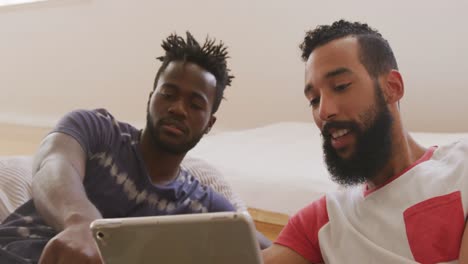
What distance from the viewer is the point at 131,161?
1067 mm

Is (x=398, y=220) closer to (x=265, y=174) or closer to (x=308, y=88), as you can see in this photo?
(x=308, y=88)

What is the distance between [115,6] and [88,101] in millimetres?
723

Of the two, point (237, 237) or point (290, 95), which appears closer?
point (237, 237)

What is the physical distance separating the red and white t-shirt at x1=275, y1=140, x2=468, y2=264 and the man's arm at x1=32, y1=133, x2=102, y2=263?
427mm

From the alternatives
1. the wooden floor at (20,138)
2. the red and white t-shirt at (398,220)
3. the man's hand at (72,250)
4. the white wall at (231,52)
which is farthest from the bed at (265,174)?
the wooden floor at (20,138)

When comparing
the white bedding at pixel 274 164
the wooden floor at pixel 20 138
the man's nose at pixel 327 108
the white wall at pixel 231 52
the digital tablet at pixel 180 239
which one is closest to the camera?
the digital tablet at pixel 180 239

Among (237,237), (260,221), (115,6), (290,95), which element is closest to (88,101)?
(115,6)

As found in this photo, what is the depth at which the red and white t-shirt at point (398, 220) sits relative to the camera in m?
0.78

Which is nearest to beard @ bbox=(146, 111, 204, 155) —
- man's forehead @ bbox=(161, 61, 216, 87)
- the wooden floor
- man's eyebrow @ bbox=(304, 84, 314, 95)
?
man's forehead @ bbox=(161, 61, 216, 87)

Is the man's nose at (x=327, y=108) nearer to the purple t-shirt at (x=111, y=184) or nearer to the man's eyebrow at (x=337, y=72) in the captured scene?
the man's eyebrow at (x=337, y=72)

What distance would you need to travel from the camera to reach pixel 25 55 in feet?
10.5

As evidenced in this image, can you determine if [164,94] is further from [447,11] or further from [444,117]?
[444,117]

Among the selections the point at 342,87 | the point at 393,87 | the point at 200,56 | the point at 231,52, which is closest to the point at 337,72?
the point at 342,87

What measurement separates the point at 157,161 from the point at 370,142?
0.49 m
